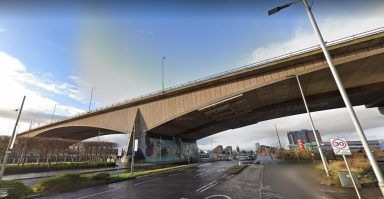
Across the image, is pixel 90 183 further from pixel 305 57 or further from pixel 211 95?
pixel 305 57

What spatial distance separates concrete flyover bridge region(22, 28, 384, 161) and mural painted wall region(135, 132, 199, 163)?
0.24m

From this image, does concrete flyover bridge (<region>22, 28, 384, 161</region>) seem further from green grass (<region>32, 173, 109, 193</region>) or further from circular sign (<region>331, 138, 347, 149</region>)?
green grass (<region>32, 173, 109, 193</region>)

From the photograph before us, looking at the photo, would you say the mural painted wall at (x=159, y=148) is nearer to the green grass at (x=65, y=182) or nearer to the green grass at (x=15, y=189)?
the green grass at (x=65, y=182)

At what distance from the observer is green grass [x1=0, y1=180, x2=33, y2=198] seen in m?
11.9

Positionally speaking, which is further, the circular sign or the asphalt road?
the asphalt road

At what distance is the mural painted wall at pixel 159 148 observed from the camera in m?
45.0

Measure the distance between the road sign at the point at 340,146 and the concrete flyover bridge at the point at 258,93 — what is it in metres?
19.1

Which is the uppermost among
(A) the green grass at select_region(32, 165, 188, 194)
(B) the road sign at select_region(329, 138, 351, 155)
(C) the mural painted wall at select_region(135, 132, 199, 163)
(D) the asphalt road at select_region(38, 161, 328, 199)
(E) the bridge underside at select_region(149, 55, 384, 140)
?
(E) the bridge underside at select_region(149, 55, 384, 140)

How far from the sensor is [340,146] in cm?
941

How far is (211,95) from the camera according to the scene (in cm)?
3919

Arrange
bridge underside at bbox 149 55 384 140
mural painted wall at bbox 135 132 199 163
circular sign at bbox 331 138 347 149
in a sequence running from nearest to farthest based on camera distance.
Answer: circular sign at bbox 331 138 347 149 < bridge underside at bbox 149 55 384 140 < mural painted wall at bbox 135 132 199 163

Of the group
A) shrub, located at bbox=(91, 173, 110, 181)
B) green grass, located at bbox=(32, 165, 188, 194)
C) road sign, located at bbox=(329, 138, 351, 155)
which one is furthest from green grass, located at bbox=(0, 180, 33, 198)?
road sign, located at bbox=(329, 138, 351, 155)

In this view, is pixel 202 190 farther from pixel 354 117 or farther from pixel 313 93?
pixel 313 93

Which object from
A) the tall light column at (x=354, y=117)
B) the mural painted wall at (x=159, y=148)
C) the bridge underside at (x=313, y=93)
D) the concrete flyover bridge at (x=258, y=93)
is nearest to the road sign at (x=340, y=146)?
the tall light column at (x=354, y=117)
